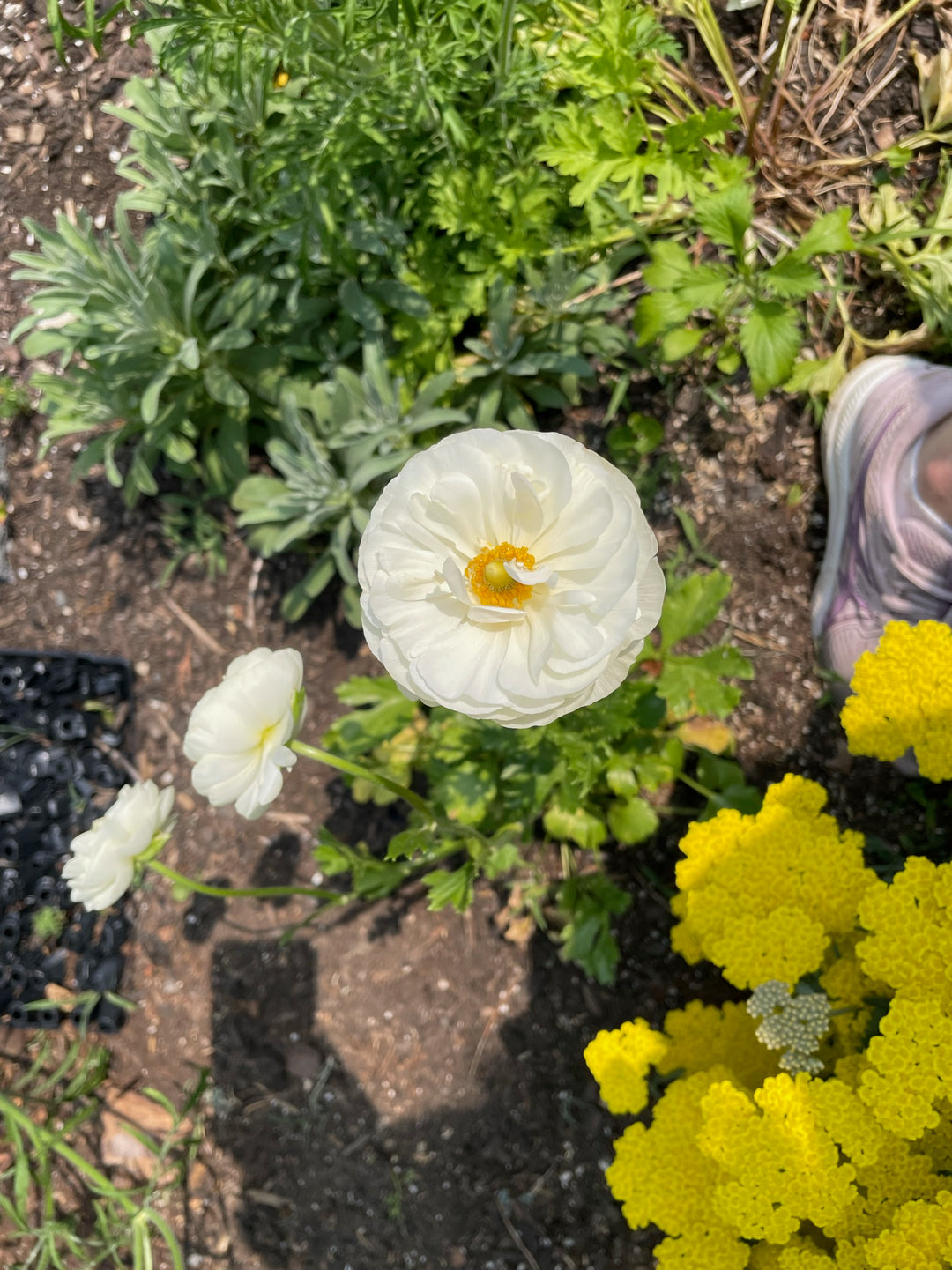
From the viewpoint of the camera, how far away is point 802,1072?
143 cm

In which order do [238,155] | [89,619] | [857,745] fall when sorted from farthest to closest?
1. [89,619]
2. [238,155]
3. [857,745]

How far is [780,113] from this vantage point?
227cm

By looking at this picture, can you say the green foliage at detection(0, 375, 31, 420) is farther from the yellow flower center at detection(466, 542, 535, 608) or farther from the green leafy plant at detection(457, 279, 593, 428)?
the yellow flower center at detection(466, 542, 535, 608)

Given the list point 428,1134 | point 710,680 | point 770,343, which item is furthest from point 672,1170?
point 770,343

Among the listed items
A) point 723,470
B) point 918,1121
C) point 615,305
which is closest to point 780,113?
point 615,305

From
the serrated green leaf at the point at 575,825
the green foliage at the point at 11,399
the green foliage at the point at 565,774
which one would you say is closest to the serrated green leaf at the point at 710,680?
the green foliage at the point at 565,774

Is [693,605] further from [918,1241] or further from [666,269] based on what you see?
[918,1241]

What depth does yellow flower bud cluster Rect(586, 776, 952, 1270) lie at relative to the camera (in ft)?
4.27

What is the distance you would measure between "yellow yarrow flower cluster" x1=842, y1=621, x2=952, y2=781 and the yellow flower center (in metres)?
0.71

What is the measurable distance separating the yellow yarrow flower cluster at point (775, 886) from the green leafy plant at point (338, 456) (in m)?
1.07

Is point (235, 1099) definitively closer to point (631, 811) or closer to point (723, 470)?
point (631, 811)

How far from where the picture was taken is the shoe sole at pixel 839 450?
2158 millimetres

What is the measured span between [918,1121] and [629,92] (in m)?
1.89

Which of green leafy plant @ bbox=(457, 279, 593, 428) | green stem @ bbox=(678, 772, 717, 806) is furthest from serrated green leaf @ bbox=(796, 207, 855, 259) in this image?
green stem @ bbox=(678, 772, 717, 806)
